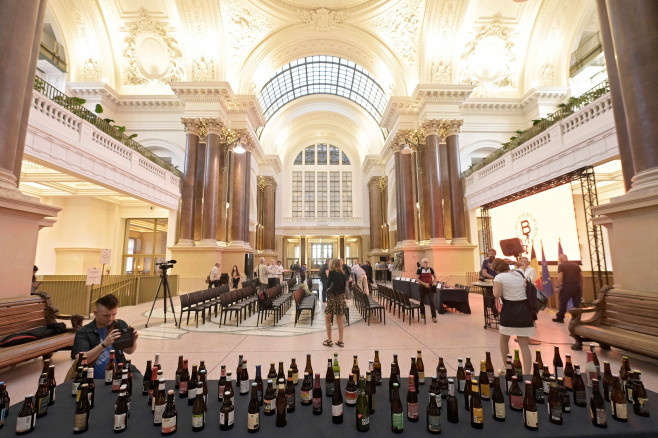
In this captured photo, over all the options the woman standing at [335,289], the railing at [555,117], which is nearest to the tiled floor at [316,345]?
the woman standing at [335,289]

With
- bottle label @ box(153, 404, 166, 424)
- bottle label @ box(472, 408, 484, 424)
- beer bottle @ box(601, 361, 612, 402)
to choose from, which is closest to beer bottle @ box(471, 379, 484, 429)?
bottle label @ box(472, 408, 484, 424)

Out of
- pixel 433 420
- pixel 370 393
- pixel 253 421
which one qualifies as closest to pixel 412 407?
pixel 433 420

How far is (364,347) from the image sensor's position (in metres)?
5.18

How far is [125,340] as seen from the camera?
2633 millimetres

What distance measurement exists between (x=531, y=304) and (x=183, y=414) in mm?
3588

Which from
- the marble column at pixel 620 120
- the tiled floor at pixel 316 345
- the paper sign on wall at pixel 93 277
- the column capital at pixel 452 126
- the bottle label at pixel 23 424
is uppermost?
the column capital at pixel 452 126

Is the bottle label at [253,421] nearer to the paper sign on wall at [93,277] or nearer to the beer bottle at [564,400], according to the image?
the beer bottle at [564,400]

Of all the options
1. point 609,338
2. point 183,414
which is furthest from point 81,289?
point 609,338

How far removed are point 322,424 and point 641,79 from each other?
611 centimetres

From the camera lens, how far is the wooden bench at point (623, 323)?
3736 mm

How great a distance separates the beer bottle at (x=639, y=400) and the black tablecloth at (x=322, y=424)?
0.11 feet

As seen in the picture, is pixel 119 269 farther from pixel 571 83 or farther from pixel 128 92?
pixel 571 83

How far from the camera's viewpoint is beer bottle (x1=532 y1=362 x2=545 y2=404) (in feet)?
7.13

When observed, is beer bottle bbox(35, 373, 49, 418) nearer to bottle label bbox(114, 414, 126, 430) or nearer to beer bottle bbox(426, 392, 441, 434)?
bottle label bbox(114, 414, 126, 430)
